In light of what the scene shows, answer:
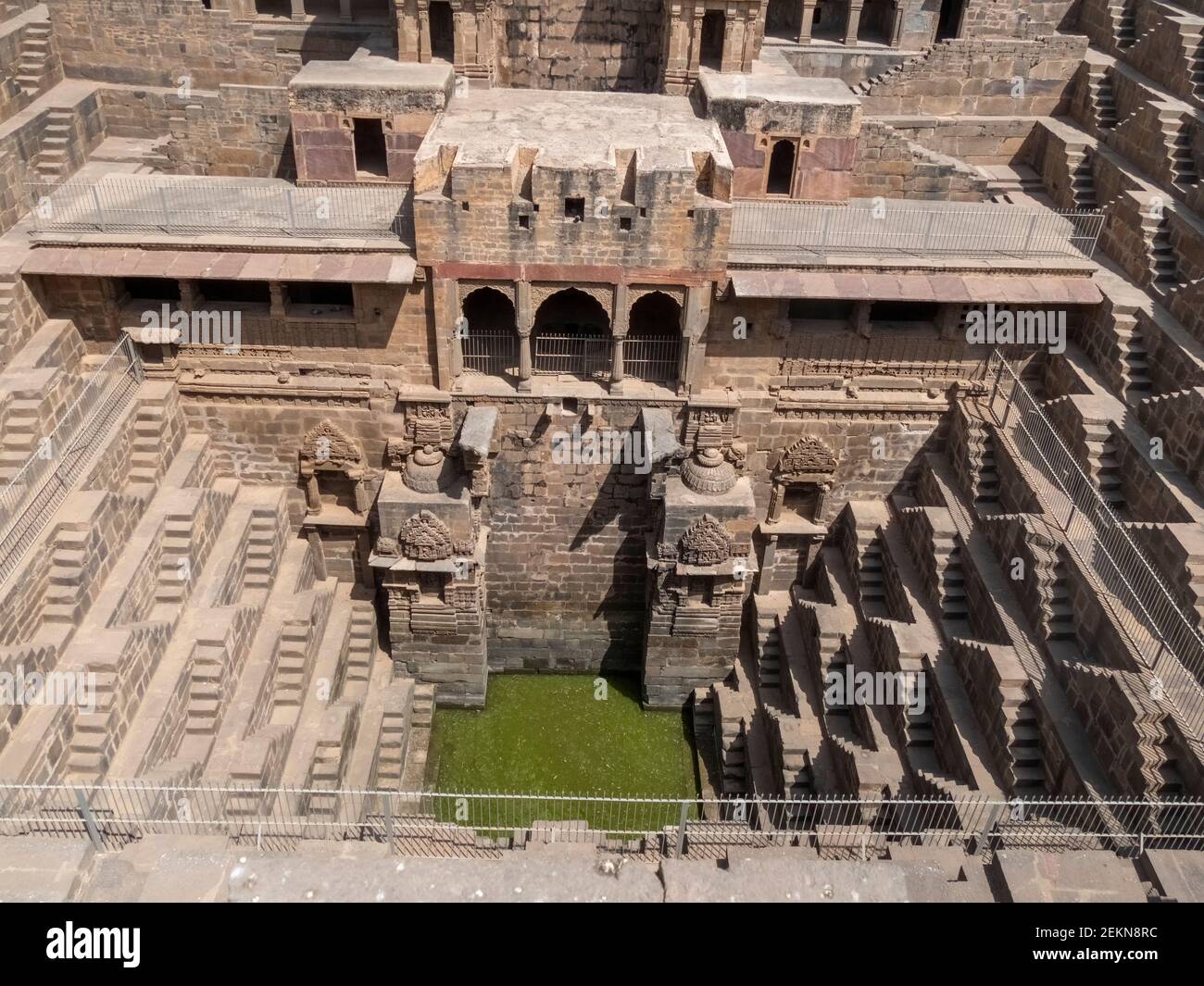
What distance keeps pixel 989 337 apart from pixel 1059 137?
7.79m

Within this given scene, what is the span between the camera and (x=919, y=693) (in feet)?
54.7

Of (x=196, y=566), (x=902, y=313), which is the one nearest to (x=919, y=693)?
(x=902, y=313)

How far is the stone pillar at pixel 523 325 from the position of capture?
18.0 meters

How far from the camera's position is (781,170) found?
21750 mm

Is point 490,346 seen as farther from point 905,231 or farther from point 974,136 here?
point 974,136

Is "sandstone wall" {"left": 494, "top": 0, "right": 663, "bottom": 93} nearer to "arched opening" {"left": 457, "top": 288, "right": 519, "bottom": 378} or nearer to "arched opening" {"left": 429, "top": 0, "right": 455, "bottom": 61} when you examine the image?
"arched opening" {"left": 429, "top": 0, "right": 455, "bottom": 61}

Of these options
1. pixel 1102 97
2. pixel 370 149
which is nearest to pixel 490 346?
pixel 370 149

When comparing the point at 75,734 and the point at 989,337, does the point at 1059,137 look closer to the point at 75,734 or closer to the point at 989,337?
the point at 989,337

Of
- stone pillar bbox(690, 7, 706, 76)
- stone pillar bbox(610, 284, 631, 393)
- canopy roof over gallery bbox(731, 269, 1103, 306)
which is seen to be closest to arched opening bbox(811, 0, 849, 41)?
stone pillar bbox(690, 7, 706, 76)
